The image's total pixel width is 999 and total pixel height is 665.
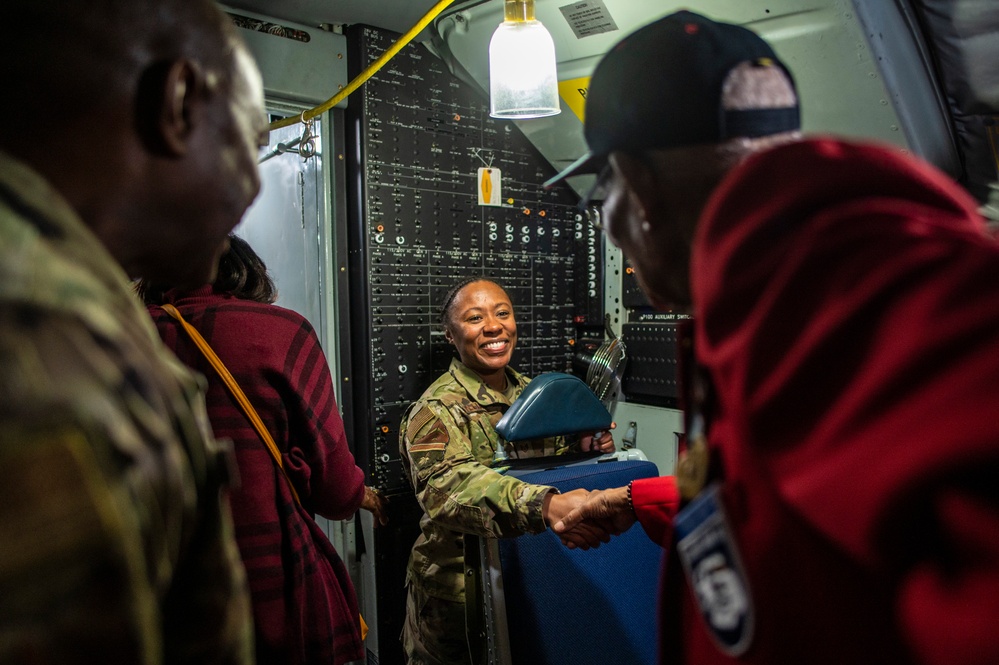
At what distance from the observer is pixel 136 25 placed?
721 mm

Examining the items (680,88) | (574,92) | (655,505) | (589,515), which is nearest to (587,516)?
(589,515)

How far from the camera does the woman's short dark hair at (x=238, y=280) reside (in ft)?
6.36

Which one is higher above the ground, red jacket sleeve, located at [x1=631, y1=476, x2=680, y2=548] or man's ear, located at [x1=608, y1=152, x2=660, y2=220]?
man's ear, located at [x1=608, y1=152, x2=660, y2=220]

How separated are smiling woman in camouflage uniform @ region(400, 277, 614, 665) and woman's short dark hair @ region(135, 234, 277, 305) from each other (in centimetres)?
86

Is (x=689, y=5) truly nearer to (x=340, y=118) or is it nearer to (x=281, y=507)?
(x=340, y=118)

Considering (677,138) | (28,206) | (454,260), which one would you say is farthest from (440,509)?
(28,206)

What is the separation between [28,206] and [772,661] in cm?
75

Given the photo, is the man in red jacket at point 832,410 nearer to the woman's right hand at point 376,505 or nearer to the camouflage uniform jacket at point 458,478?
the camouflage uniform jacket at point 458,478

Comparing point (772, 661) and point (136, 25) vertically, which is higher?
point (136, 25)

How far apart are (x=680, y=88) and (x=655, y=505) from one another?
1.11 metres

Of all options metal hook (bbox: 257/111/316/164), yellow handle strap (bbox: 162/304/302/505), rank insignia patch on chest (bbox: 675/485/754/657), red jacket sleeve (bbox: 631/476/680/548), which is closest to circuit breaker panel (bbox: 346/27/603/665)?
metal hook (bbox: 257/111/316/164)

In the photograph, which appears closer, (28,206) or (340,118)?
(28,206)

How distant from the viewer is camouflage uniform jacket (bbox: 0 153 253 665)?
0.43 meters

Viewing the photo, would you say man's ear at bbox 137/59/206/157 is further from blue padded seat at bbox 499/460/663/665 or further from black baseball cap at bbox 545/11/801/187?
blue padded seat at bbox 499/460/663/665
